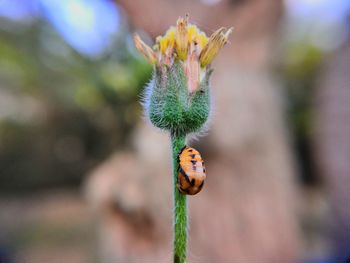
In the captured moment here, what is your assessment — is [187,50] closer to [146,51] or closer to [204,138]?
[146,51]

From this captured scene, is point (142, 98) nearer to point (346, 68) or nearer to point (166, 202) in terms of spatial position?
point (166, 202)

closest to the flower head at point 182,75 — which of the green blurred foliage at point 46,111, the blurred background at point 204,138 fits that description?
the blurred background at point 204,138

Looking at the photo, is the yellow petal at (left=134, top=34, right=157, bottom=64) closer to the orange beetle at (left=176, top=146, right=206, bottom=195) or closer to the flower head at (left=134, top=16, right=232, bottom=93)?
the flower head at (left=134, top=16, right=232, bottom=93)

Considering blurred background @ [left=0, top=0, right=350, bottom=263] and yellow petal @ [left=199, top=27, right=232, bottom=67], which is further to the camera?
blurred background @ [left=0, top=0, right=350, bottom=263]

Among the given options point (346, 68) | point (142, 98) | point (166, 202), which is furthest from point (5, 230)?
point (142, 98)

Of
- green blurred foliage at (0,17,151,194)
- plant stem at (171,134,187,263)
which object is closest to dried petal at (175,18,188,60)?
plant stem at (171,134,187,263)

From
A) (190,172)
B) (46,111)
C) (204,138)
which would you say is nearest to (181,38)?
(190,172)

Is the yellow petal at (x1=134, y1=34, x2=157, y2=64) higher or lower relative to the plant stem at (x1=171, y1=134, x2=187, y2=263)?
higher
